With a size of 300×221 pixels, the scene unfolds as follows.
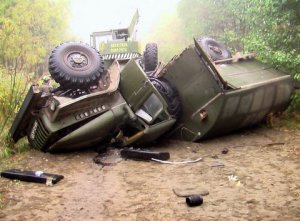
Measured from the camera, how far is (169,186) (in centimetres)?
499

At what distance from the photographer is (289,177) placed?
16.8ft

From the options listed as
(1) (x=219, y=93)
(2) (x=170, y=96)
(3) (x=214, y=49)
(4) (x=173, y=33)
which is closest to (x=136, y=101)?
(2) (x=170, y=96)

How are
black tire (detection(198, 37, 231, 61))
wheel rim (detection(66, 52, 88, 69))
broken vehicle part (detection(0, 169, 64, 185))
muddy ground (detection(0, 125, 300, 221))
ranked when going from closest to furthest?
muddy ground (detection(0, 125, 300, 221)), broken vehicle part (detection(0, 169, 64, 185)), wheel rim (detection(66, 52, 88, 69)), black tire (detection(198, 37, 231, 61))

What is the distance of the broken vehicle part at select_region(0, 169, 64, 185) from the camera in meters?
5.11

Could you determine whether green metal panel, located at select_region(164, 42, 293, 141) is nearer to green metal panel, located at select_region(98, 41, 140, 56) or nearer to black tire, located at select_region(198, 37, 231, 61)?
black tire, located at select_region(198, 37, 231, 61)

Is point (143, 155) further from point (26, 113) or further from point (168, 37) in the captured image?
point (168, 37)

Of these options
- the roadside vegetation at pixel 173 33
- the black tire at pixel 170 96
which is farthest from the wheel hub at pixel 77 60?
the black tire at pixel 170 96

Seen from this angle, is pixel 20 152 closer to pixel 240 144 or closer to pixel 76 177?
pixel 76 177

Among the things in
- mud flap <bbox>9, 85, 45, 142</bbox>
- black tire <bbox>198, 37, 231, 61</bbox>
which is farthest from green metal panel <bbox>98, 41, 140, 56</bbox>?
mud flap <bbox>9, 85, 45, 142</bbox>

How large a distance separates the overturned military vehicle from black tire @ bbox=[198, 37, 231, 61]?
0.97 m

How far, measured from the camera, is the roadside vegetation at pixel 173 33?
7.96 metres

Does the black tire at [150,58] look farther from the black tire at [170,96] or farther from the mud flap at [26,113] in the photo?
the mud flap at [26,113]

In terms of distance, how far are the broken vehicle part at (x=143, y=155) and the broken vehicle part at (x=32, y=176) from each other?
1.39 metres

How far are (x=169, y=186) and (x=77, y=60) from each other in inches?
125
